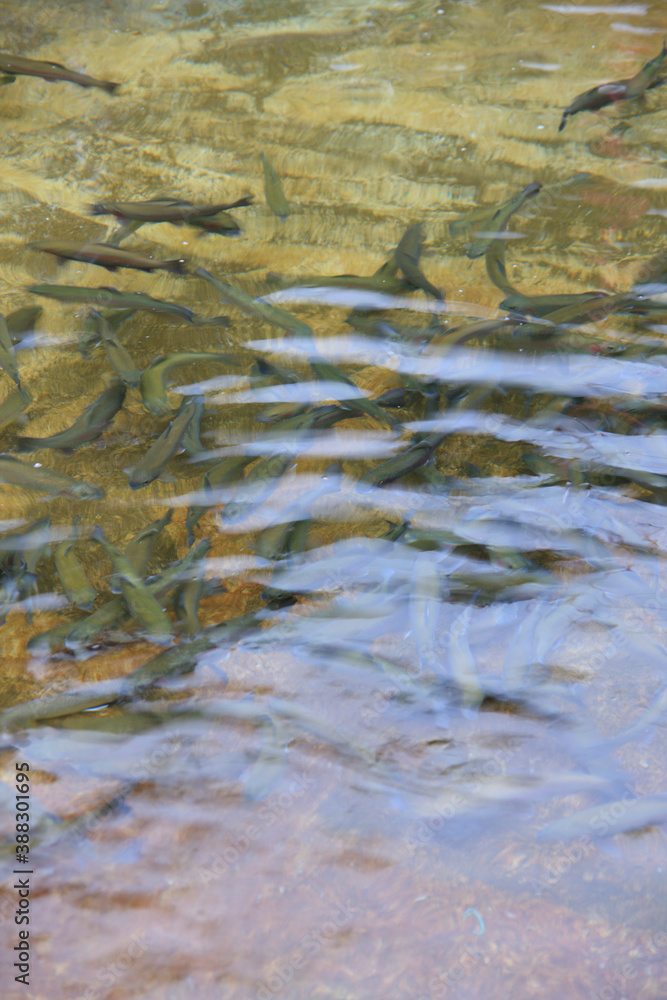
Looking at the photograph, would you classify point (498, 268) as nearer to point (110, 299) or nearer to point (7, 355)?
point (110, 299)

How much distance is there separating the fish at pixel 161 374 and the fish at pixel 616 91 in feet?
11.1

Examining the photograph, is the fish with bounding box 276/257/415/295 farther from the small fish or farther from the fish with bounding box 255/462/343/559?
the fish with bounding box 255/462/343/559

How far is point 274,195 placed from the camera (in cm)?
499

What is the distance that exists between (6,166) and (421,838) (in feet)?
18.3

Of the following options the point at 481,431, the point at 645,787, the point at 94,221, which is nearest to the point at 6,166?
the point at 94,221

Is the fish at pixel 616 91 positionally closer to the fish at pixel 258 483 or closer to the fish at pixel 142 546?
the fish at pixel 258 483

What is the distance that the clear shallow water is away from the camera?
2275 millimetres

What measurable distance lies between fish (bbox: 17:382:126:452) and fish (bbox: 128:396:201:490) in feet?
0.90

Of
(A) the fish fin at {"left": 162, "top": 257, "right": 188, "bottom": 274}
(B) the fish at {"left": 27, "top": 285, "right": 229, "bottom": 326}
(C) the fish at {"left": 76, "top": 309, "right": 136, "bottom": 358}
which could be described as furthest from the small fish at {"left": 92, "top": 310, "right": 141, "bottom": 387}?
(A) the fish fin at {"left": 162, "top": 257, "right": 188, "bottom": 274}

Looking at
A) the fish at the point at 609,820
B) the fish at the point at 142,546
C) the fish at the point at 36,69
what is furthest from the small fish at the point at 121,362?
the fish at the point at 36,69

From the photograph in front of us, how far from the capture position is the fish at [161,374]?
3.65m

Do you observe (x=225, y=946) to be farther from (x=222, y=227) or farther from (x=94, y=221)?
(x=94, y=221)

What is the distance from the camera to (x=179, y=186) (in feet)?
17.6

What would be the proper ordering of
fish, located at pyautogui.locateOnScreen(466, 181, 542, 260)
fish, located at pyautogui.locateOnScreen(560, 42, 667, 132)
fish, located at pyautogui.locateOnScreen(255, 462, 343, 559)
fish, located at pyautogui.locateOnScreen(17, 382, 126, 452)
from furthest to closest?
fish, located at pyautogui.locateOnScreen(560, 42, 667, 132)
fish, located at pyautogui.locateOnScreen(466, 181, 542, 260)
fish, located at pyautogui.locateOnScreen(17, 382, 126, 452)
fish, located at pyautogui.locateOnScreen(255, 462, 343, 559)
